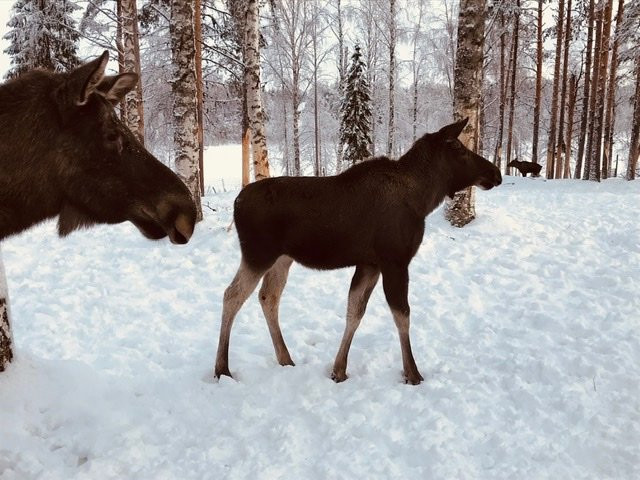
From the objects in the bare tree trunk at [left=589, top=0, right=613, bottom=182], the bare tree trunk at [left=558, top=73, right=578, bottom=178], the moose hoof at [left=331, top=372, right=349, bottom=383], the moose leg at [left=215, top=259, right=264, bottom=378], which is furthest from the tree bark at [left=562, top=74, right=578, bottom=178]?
the moose leg at [left=215, top=259, right=264, bottom=378]

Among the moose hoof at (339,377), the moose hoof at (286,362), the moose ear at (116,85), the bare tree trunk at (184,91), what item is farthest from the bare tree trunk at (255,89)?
the moose ear at (116,85)

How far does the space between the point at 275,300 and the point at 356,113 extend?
21.3 meters

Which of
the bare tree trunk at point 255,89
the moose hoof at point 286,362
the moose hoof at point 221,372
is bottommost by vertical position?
the moose hoof at point 286,362

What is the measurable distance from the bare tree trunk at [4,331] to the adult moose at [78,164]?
4.79 ft

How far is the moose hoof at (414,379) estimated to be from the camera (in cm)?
353

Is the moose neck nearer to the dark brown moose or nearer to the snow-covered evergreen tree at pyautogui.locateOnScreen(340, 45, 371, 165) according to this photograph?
the dark brown moose

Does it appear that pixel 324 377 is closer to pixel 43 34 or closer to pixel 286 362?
pixel 286 362

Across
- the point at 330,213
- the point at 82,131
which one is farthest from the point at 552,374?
the point at 82,131

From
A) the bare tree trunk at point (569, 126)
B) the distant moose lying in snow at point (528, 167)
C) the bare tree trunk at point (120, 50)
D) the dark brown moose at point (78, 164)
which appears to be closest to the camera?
the dark brown moose at point (78, 164)

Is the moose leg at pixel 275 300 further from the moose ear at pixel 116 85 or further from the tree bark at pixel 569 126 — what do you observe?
the tree bark at pixel 569 126

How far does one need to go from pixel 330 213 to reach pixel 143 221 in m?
1.70

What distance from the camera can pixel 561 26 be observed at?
21.2 m

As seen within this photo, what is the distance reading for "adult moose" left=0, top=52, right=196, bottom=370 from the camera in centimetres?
185

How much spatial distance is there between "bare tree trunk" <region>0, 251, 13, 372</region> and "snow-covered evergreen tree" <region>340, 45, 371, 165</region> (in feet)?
70.9
